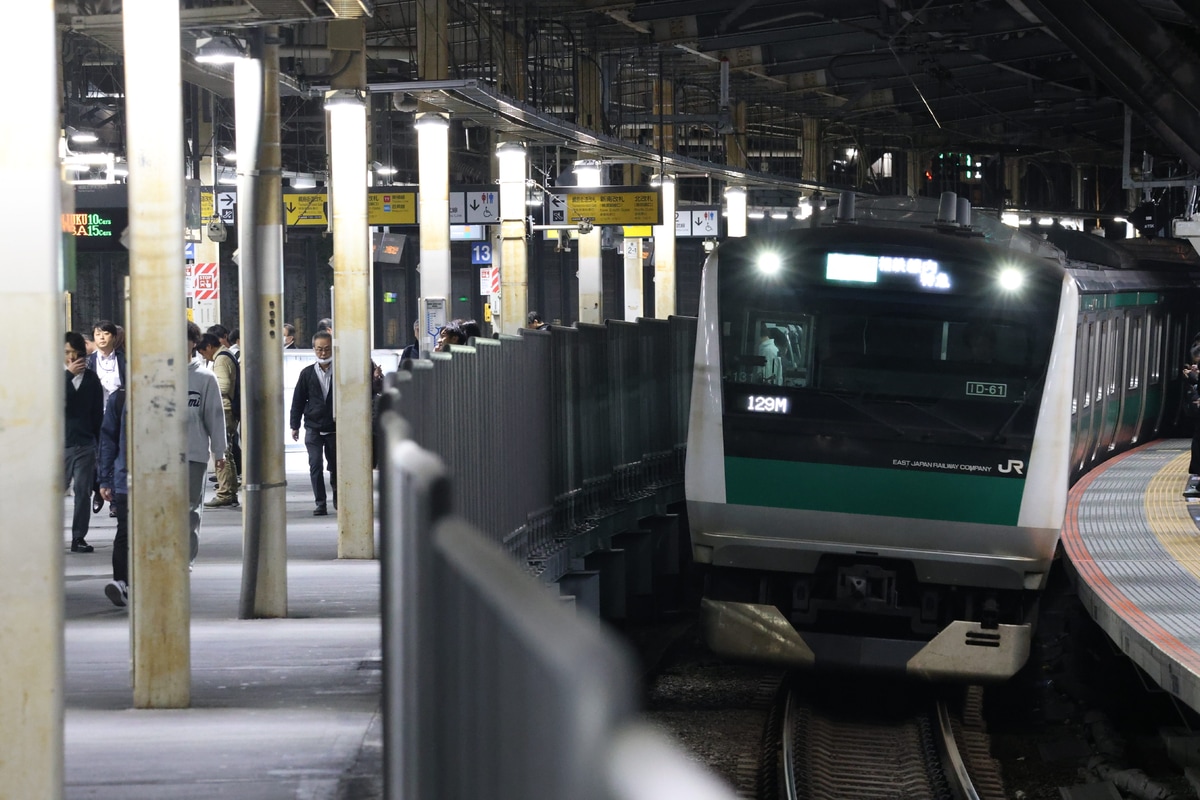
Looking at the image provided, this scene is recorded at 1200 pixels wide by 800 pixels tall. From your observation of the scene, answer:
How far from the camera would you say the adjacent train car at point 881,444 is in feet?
33.6

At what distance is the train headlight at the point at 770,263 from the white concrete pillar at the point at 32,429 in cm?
650

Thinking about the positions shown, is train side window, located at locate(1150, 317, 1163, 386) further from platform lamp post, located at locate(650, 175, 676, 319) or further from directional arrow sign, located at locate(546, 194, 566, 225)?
directional arrow sign, located at locate(546, 194, 566, 225)

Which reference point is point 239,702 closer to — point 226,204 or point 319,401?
point 319,401

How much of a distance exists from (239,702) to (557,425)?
14.9ft

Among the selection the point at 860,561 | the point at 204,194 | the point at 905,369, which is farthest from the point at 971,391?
the point at 204,194

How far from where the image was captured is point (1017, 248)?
35.2ft

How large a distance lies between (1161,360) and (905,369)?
9356mm

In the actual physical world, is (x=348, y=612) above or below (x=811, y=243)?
below

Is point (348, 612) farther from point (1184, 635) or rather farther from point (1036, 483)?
point (1184, 635)

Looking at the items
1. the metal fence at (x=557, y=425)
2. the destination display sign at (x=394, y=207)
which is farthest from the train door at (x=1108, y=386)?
the destination display sign at (x=394, y=207)

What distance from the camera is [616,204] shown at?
1123 inches

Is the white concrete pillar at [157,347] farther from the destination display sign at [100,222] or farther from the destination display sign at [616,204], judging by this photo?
the destination display sign at [100,222]

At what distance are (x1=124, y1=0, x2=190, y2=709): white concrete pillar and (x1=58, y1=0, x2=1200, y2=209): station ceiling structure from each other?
268 cm

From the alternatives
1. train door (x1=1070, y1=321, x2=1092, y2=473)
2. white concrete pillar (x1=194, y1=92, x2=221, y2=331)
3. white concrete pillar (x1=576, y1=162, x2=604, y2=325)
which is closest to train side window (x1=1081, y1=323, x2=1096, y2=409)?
train door (x1=1070, y1=321, x2=1092, y2=473)
